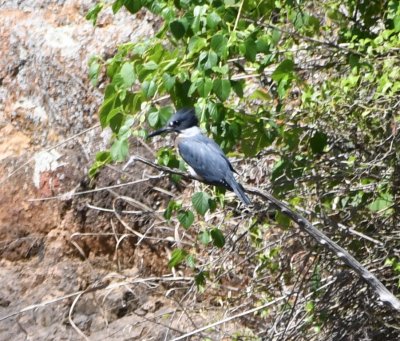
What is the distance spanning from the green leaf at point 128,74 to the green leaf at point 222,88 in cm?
36

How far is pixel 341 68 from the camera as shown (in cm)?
494

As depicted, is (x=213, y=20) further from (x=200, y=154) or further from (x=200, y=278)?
(x=200, y=278)

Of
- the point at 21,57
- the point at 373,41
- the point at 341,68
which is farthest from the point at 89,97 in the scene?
the point at 373,41

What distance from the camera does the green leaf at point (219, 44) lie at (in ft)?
12.9

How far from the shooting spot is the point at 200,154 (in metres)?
4.50

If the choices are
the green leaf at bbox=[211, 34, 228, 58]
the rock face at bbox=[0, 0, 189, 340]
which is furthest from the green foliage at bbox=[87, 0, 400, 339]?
the rock face at bbox=[0, 0, 189, 340]

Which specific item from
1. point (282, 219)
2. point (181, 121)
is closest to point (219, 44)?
point (181, 121)

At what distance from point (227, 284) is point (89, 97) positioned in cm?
144

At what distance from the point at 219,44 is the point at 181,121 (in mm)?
803

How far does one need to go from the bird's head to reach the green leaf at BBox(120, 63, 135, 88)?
1.66 ft

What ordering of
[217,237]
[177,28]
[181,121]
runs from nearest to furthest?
[177,28], [217,237], [181,121]

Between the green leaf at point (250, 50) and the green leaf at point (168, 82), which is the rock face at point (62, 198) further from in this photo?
the green leaf at point (250, 50)

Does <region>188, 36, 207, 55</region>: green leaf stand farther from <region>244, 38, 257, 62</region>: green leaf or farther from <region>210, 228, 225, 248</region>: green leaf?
<region>210, 228, 225, 248</region>: green leaf

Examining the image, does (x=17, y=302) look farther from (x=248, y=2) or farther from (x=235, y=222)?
(x=248, y=2)
